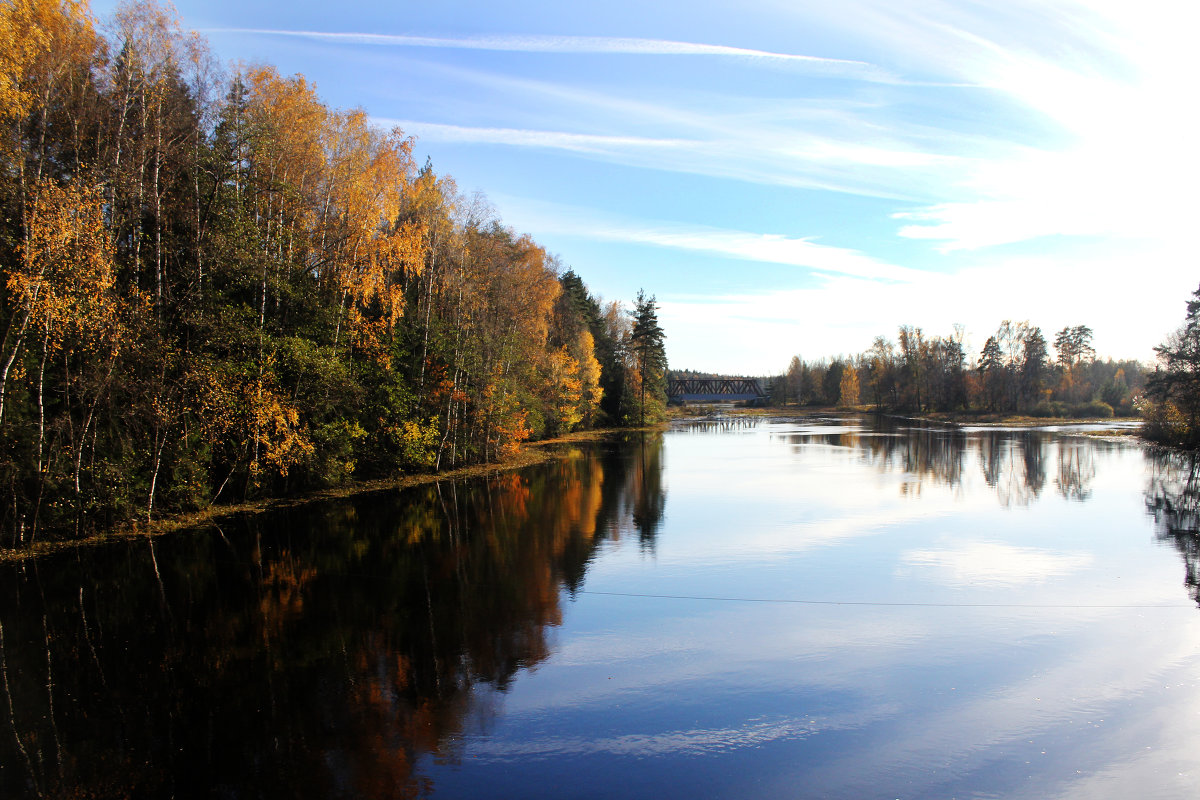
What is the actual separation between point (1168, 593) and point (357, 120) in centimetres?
2437

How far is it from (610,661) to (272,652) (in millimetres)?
4615

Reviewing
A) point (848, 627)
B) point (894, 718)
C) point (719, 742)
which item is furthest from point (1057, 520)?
point (719, 742)

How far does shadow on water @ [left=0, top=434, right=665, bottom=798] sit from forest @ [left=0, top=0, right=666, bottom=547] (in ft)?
7.67

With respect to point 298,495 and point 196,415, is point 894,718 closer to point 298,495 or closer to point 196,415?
point 196,415

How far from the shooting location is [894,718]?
7.56m

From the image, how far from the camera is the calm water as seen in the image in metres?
6.49

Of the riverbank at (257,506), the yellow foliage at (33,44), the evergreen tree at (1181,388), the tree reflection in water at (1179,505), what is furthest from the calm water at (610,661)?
the evergreen tree at (1181,388)

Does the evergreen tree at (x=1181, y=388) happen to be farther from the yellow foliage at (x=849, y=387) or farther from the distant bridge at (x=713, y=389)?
the distant bridge at (x=713, y=389)

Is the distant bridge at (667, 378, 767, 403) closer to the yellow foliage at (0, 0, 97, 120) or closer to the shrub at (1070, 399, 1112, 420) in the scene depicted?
the shrub at (1070, 399, 1112, 420)

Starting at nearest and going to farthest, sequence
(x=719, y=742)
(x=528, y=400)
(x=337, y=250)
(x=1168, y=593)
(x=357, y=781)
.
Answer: (x=357, y=781)
(x=719, y=742)
(x=1168, y=593)
(x=337, y=250)
(x=528, y=400)

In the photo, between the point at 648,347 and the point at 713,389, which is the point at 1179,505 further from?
the point at 713,389

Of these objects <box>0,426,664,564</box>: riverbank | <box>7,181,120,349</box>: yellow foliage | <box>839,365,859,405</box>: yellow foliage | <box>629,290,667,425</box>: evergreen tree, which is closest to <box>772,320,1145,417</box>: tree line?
<box>839,365,859,405</box>: yellow foliage

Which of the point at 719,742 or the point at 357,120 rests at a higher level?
the point at 357,120

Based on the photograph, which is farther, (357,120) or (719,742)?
(357,120)
